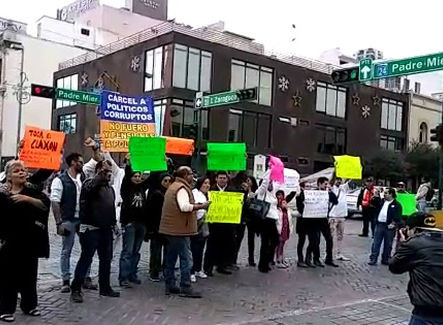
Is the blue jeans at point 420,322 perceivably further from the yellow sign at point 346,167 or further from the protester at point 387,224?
the yellow sign at point 346,167

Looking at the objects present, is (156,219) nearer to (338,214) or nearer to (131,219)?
(131,219)

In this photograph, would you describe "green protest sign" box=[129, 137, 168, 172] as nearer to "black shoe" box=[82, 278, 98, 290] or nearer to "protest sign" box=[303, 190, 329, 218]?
"black shoe" box=[82, 278, 98, 290]

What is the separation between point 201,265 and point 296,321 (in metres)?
2.69

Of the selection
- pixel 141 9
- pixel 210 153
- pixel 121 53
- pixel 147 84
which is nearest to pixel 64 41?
pixel 141 9

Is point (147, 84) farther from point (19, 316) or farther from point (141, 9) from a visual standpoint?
point (19, 316)

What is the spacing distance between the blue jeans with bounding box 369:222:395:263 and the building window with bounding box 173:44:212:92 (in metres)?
23.9

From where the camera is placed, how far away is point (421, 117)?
51781 millimetres

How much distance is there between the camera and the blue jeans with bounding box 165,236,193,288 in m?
7.46

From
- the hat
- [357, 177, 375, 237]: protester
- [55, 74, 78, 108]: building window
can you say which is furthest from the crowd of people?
[55, 74, 78, 108]: building window

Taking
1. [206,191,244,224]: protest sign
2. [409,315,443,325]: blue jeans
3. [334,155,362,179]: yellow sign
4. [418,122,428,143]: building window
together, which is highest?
[418,122,428,143]: building window

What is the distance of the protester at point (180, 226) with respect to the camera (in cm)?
740

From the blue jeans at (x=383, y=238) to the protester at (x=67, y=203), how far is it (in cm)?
617

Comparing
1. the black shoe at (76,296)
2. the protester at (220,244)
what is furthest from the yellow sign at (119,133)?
the black shoe at (76,296)

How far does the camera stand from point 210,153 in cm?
985
